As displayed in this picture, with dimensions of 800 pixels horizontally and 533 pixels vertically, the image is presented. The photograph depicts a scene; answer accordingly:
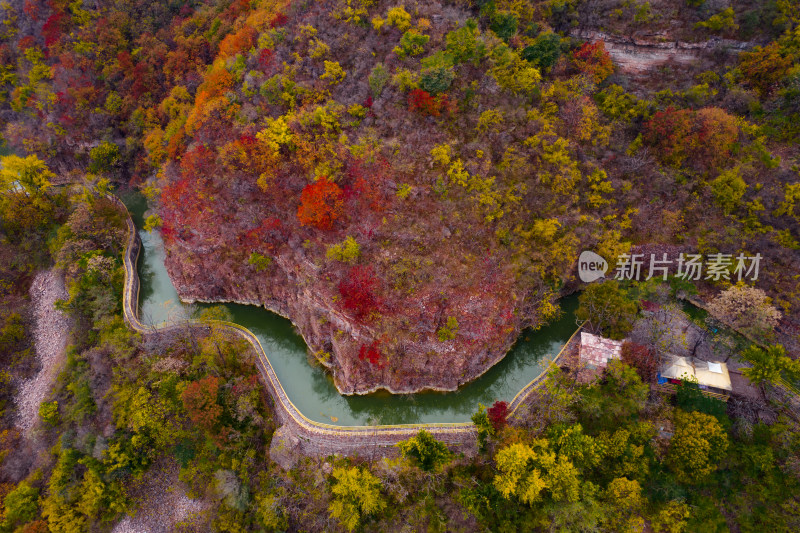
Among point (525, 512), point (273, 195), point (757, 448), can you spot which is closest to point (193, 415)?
point (273, 195)

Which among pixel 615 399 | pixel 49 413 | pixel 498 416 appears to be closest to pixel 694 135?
pixel 615 399

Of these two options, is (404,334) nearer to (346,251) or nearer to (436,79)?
(346,251)

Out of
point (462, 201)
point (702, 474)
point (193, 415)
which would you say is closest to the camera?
point (702, 474)

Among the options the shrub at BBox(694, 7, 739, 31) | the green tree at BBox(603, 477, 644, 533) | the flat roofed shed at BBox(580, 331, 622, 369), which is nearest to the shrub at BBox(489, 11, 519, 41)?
the shrub at BBox(694, 7, 739, 31)

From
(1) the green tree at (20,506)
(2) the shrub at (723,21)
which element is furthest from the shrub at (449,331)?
(2) the shrub at (723,21)

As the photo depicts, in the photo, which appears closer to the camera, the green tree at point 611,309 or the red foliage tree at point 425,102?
the green tree at point 611,309

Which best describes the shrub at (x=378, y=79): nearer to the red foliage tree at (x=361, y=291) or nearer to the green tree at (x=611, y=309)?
the red foliage tree at (x=361, y=291)

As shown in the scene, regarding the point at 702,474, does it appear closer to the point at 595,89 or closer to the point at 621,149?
the point at 621,149
